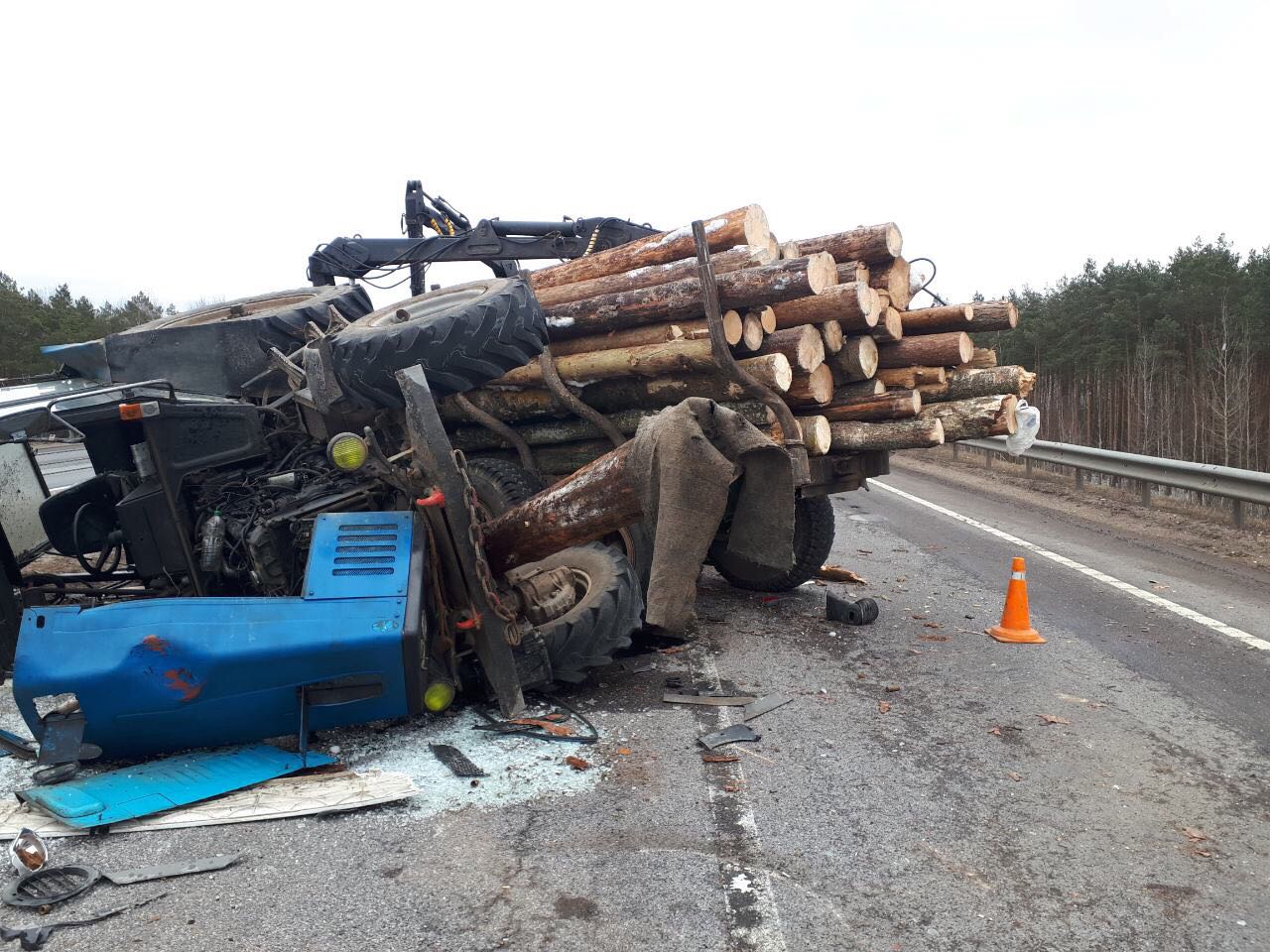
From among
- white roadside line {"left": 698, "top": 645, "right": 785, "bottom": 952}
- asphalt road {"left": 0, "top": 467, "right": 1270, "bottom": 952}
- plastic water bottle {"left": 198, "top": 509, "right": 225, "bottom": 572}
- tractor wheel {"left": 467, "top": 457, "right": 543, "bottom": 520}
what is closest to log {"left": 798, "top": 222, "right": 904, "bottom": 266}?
tractor wheel {"left": 467, "top": 457, "right": 543, "bottom": 520}

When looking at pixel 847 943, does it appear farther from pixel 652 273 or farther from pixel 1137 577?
pixel 1137 577

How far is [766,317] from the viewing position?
6402 millimetres

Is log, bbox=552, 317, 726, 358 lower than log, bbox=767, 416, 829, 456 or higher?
higher

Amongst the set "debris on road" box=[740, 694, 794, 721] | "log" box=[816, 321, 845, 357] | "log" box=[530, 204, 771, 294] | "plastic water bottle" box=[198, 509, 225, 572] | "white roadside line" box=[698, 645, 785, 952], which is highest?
"log" box=[530, 204, 771, 294]

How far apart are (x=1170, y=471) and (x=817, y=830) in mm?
9532

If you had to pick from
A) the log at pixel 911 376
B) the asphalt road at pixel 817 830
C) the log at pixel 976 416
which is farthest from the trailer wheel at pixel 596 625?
the log at pixel 911 376

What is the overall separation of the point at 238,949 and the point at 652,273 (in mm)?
5089

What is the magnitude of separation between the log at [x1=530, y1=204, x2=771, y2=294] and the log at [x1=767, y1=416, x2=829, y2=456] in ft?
4.35

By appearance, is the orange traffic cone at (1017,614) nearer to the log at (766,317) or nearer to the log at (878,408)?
the log at (878,408)

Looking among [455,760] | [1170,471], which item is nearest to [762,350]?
[455,760]

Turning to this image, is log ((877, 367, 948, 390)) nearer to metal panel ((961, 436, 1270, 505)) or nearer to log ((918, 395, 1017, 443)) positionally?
log ((918, 395, 1017, 443))

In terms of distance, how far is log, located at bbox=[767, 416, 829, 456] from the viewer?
6297 millimetres

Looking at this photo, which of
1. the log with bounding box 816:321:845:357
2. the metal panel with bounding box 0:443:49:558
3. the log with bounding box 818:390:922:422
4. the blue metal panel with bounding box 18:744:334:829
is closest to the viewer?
the blue metal panel with bounding box 18:744:334:829

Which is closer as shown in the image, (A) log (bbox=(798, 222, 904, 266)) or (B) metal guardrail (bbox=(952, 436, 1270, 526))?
(A) log (bbox=(798, 222, 904, 266))
